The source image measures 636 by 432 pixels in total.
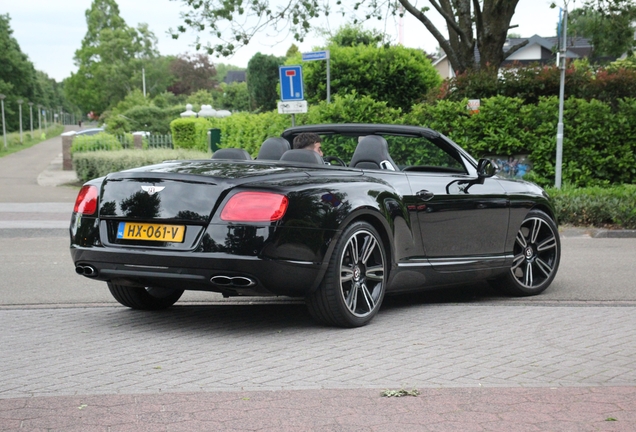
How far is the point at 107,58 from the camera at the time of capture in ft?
380

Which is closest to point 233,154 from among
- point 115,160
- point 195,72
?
point 115,160

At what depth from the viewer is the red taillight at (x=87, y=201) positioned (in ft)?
20.7

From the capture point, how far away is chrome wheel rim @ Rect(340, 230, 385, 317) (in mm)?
6258

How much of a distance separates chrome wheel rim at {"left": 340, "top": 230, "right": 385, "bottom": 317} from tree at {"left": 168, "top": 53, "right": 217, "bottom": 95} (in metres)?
101

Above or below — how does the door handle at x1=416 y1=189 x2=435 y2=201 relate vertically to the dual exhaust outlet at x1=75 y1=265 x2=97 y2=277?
above

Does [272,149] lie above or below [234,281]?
above

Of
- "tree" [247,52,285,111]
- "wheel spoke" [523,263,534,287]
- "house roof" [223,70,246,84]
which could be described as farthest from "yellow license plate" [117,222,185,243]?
"house roof" [223,70,246,84]

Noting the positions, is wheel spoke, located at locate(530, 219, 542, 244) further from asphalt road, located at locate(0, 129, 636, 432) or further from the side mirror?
the side mirror

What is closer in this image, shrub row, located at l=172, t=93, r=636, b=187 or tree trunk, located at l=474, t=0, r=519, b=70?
shrub row, located at l=172, t=93, r=636, b=187

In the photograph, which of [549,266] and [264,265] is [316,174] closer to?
[264,265]

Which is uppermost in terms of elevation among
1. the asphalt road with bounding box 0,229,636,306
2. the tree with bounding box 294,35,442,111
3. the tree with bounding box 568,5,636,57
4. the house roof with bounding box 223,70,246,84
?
the house roof with bounding box 223,70,246,84

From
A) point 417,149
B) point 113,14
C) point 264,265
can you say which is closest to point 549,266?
point 417,149

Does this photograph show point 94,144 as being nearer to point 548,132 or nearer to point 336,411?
point 548,132

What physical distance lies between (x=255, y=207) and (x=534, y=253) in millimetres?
3292
